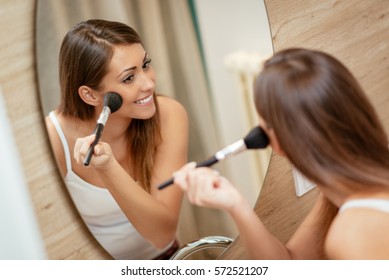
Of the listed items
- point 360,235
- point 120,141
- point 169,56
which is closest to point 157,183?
point 120,141

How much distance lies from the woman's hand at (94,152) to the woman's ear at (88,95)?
48 mm

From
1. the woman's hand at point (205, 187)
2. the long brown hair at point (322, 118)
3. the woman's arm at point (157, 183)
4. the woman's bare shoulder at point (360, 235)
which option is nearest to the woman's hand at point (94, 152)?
the woman's arm at point (157, 183)

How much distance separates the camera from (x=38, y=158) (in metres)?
0.83

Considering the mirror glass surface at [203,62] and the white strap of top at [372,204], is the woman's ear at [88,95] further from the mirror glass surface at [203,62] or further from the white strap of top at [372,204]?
the white strap of top at [372,204]

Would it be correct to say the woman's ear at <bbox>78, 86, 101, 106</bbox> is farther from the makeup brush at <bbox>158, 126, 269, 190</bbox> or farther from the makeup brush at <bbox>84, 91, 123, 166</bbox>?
the makeup brush at <bbox>158, 126, 269, 190</bbox>

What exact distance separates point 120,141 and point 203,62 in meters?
0.18

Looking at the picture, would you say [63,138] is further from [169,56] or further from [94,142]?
[169,56]

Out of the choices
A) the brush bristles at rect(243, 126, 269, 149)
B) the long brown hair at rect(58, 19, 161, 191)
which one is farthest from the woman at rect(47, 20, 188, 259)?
the brush bristles at rect(243, 126, 269, 149)

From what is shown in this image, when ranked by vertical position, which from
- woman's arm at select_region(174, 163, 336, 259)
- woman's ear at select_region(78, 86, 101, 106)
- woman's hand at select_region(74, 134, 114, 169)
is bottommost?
woman's arm at select_region(174, 163, 336, 259)

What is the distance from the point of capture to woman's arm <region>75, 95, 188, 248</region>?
852mm

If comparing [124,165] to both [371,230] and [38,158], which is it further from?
[371,230]

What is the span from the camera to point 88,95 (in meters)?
0.83

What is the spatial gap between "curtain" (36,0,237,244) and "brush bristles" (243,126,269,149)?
0.10m

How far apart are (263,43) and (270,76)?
0.66ft
